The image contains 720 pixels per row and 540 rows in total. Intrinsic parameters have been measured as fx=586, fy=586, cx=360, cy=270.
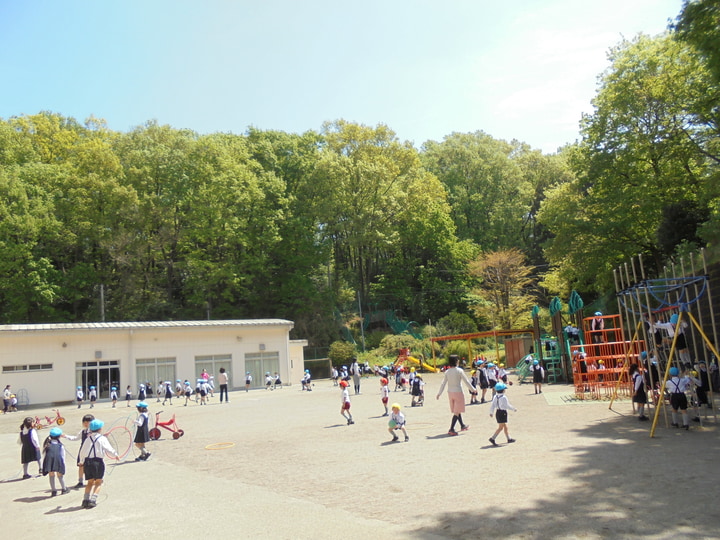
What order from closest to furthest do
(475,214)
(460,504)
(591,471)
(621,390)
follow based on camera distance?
(460,504)
(591,471)
(621,390)
(475,214)

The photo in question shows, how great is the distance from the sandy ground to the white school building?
64.2 ft

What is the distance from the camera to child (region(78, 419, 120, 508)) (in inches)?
352

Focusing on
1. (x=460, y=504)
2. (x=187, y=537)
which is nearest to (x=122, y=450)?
(x=187, y=537)

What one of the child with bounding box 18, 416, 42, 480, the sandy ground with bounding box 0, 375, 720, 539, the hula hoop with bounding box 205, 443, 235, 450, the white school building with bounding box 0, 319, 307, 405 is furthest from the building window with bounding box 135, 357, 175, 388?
the child with bounding box 18, 416, 42, 480

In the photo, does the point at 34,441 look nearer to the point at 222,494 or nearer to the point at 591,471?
the point at 222,494

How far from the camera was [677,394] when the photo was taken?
12.5 meters

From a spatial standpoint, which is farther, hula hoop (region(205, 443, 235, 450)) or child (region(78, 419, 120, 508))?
hula hoop (region(205, 443, 235, 450))

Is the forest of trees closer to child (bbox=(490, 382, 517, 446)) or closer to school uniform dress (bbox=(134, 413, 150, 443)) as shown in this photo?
child (bbox=(490, 382, 517, 446))

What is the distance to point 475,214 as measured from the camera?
63938mm

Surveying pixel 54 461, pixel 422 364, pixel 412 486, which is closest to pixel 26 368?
pixel 422 364

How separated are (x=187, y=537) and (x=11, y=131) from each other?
51415 mm

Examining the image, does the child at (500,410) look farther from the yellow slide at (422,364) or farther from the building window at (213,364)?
the yellow slide at (422,364)

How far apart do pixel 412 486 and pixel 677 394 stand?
700 centimetres

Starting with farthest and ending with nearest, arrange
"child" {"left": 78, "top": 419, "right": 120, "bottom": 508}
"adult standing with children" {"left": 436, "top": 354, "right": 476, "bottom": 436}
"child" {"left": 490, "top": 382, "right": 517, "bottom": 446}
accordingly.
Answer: "adult standing with children" {"left": 436, "top": 354, "right": 476, "bottom": 436} → "child" {"left": 490, "top": 382, "right": 517, "bottom": 446} → "child" {"left": 78, "top": 419, "right": 120, "bottom": 508}
